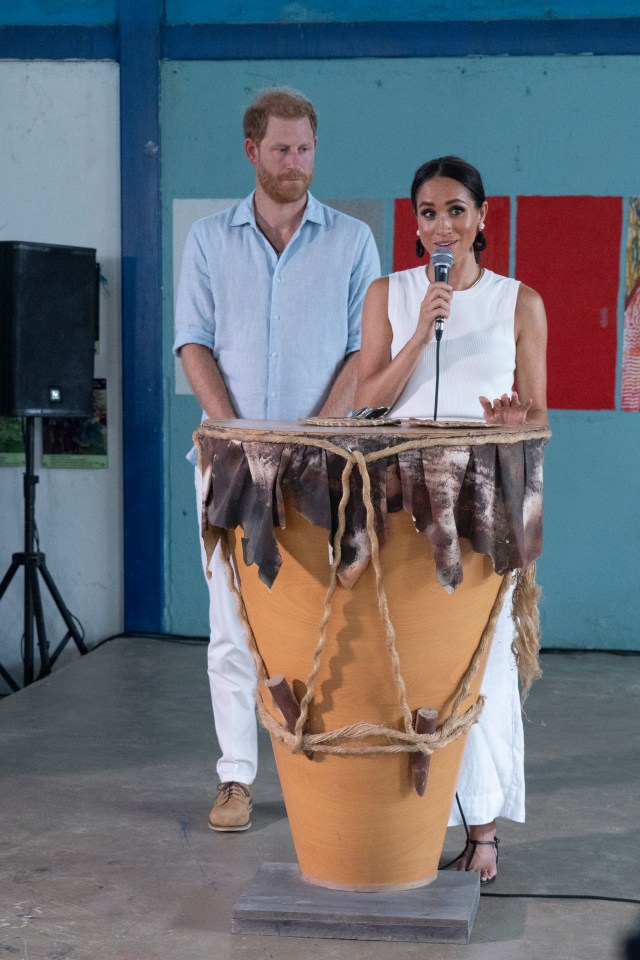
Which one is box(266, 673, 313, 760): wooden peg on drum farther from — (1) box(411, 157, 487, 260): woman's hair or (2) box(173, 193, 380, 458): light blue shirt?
(1) box(411, 157, 487, 260): woman's hair

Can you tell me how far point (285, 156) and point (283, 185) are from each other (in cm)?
7

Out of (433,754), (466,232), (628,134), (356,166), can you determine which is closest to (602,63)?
(628,134)

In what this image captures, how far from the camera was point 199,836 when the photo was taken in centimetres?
284

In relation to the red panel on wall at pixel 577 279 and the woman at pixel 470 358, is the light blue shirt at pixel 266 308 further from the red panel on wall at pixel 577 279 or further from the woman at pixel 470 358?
the red panel on wall at pixel 577 279

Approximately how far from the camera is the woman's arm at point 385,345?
2.46 m

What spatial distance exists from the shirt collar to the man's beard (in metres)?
0.05

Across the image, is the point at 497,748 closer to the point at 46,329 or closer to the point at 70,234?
the point at 46,329

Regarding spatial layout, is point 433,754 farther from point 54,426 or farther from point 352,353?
point 54,426

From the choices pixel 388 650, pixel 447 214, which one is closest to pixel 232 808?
pixel 388 650

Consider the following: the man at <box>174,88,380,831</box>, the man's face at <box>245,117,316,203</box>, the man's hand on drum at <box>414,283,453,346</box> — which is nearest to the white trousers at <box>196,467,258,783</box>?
the man at <box>174,88,380,831</box>

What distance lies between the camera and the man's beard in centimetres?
295

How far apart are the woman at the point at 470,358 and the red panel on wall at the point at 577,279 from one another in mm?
2194

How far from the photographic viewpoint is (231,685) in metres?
2.92

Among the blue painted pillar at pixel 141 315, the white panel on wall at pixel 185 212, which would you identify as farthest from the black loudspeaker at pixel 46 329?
the white panel on wall at pixel 185 212
